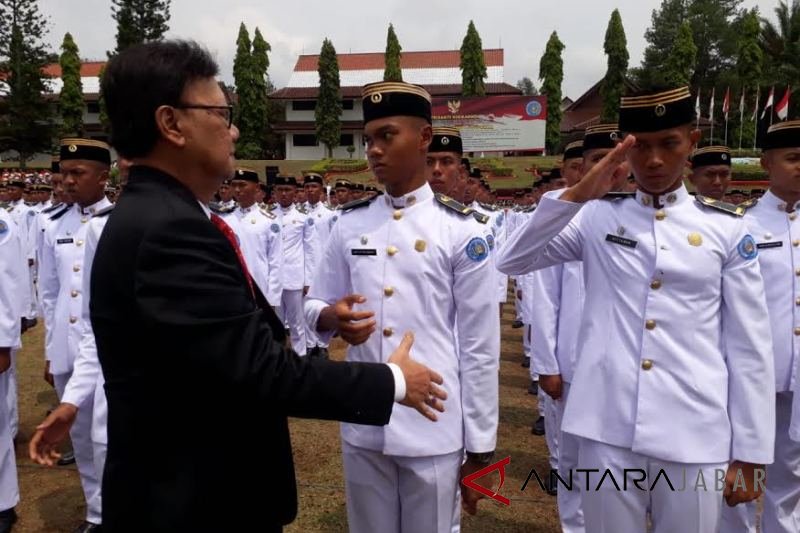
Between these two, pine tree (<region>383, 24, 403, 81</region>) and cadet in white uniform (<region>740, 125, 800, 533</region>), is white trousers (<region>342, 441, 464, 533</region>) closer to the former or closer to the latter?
cadet in white uniform (<region>740, 125, 800, 533</region>)

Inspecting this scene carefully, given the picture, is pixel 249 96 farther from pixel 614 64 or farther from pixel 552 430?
pixel 552 430

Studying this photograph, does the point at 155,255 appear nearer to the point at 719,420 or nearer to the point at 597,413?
the point at 597,413

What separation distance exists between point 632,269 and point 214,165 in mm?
1593

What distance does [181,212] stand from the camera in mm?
1475

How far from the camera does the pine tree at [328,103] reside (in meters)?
45.5

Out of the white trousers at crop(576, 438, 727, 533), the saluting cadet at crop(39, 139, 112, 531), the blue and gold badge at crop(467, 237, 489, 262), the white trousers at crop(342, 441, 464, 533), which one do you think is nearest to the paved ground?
the saluting cadet at crop(39, 139, 112, 531)

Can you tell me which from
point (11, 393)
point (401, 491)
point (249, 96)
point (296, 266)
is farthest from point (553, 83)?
point (401, 491)

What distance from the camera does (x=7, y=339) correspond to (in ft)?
13.2

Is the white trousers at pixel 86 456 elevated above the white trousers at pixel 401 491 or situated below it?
below

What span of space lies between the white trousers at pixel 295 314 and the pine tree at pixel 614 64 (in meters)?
41.1

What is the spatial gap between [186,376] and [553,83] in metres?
Result: 48.6

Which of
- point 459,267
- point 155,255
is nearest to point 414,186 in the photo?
point 459,267

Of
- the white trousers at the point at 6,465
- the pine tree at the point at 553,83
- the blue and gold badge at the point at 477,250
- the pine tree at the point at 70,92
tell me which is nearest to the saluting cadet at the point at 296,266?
A: the white trousers at the point at 6,465

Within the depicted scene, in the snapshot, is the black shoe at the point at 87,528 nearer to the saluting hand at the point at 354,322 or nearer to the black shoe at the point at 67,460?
the black shoe at the point at 67,460
